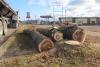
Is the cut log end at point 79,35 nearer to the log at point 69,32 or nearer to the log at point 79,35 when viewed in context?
the log at point 79,35

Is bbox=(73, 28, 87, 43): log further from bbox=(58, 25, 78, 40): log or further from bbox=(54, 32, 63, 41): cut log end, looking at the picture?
bbox=(54, 32, 63, 41): cut log end

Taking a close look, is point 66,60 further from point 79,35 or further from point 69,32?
point 69,32

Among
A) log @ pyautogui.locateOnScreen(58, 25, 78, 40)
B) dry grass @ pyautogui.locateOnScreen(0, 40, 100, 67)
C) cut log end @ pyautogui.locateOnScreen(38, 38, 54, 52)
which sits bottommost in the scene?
dry grass @ pyautogui.locateOnScreen(0, 40, 100, 67)

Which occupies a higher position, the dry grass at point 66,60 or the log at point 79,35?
the log at point 79,35

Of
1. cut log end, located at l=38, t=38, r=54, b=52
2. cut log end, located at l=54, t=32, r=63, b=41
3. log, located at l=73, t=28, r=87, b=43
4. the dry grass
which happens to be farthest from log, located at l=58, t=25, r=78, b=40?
the dry grass

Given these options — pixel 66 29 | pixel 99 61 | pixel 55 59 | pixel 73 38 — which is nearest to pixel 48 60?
pixel 55 59

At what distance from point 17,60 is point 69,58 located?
95.4 inches

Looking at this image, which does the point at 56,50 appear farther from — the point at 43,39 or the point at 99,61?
the point at 99,61

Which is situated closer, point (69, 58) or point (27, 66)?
point (27, 66)

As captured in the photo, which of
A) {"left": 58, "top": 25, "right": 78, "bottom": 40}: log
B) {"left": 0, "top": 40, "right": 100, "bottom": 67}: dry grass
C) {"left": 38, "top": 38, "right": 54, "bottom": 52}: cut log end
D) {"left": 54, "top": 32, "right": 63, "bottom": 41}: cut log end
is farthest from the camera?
{"left": 58, "top": 25, "right": 78, "bottom": 40}: log

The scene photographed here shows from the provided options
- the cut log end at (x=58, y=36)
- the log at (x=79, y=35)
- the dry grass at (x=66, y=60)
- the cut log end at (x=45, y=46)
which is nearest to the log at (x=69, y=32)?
the log at (x=79, y=35)

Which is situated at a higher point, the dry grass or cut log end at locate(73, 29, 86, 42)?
cut log end at locate(73, 29, 86, 42)

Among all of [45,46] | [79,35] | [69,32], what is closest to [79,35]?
[79,35]

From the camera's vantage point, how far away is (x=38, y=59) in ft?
41.1
